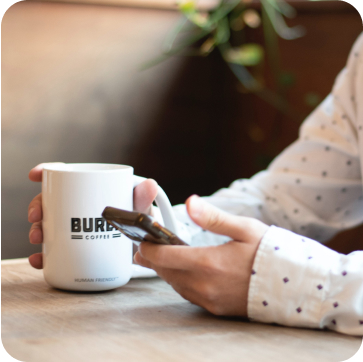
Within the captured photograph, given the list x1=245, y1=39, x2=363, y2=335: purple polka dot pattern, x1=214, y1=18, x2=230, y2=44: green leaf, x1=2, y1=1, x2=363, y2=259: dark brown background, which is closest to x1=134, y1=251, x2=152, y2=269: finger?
x1=245, y1=39, x2=363, y2=335: purple polka dot pattern

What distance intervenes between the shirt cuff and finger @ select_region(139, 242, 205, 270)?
58 millimetres

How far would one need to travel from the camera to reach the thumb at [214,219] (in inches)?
17.5

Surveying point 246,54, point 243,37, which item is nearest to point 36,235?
point 246,54

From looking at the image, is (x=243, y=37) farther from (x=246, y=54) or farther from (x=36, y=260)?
(x=36, y=260)

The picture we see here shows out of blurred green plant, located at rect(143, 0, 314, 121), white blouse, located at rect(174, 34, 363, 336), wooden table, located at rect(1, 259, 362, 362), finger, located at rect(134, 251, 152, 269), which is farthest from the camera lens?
blurred green plant, located at rect(143, 0, 314, 121)

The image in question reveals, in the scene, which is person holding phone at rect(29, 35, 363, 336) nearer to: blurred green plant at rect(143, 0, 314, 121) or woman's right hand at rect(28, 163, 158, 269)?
woman's right hand at rect(28, 163, 158, 269)

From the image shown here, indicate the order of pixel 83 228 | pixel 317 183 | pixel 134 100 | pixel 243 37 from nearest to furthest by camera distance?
pixel 83 228 → pixel 317 183 → pixel 134 100 → pixel 243 37

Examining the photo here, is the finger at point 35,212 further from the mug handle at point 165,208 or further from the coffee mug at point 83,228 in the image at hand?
the mug handle at point 165,208

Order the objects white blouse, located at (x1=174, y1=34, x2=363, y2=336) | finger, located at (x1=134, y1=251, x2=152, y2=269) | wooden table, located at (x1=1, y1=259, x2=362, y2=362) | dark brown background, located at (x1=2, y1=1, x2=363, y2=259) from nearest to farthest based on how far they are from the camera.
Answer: wooden table, located at (x1=1, y1=259, x2=362, y2=362) < finger, located at (x1=134, y1=251, x2=152, y2=269) < white blouse, located at (x1=174, y1=34, x2=363, y2=336) < dark brown background, located at (x1=2, y1=1, x2=363, y2=259)

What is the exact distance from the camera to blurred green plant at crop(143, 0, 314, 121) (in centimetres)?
167

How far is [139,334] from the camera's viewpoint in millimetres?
418

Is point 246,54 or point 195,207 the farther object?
point 246,54

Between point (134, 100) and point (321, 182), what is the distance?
0.99 m

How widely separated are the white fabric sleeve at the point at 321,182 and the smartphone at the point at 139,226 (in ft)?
1.19
